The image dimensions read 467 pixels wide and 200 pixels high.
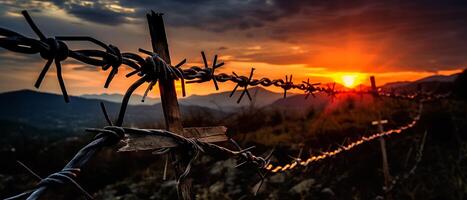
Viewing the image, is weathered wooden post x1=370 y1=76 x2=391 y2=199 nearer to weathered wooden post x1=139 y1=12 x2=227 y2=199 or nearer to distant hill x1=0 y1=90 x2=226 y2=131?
weathered wooden post x1=139 y1=12 x2=227 y2=199

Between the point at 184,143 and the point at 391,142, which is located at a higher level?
the point at 184,143

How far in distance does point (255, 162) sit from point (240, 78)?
0.47 m

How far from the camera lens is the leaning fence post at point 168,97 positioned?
4.73 ft

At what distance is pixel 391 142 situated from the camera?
26.8 feet

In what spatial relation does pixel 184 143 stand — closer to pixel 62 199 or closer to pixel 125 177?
pixel 62 199

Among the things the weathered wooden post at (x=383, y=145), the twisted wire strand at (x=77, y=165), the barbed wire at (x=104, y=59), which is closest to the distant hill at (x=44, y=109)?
the weathered wooden post at (x=383, y=145)

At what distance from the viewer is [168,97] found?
4.74 feet

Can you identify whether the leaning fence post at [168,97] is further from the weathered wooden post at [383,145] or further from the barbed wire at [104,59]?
the weathered wooden post at [383,145]

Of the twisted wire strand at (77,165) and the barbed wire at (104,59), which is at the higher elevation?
the barbed wire at (104,59)

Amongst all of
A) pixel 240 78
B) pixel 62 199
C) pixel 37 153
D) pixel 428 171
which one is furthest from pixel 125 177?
pixel 240 78

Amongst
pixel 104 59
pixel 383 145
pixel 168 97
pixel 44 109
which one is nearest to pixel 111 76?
pixel 104 59

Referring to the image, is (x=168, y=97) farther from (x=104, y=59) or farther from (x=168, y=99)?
(x=104, y=59)

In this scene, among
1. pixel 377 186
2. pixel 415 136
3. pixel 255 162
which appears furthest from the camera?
pixel 415 136

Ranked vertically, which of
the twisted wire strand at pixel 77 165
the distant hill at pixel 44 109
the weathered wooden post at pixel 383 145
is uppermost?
the twisted wire strand at pixel 77 165
